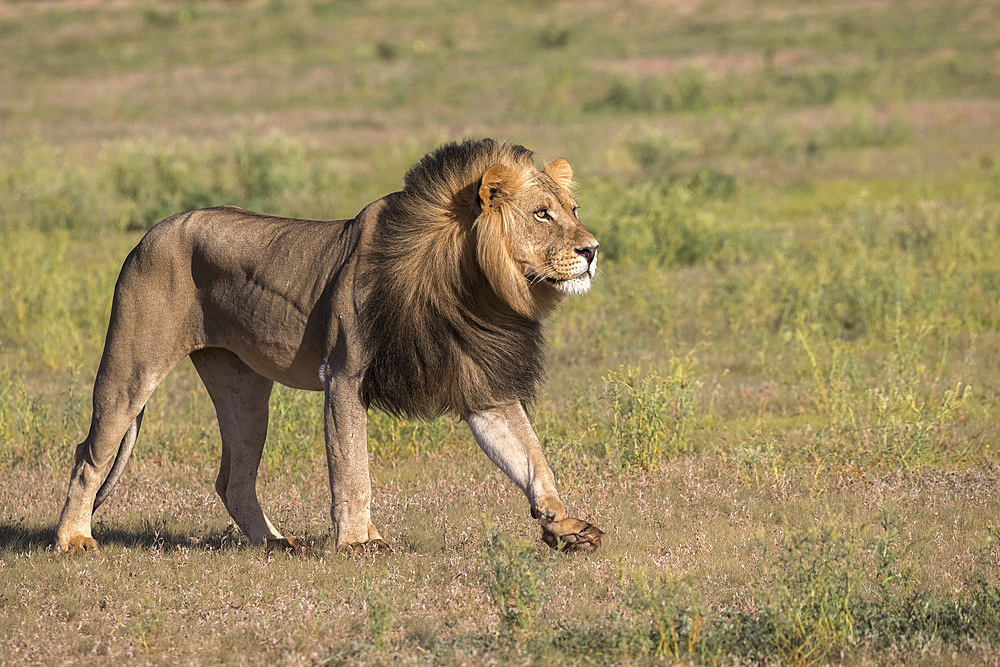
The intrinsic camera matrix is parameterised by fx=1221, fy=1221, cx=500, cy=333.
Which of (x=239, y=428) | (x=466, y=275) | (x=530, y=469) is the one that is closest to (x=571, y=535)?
(x=530, y=469)

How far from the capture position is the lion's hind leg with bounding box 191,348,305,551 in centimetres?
677

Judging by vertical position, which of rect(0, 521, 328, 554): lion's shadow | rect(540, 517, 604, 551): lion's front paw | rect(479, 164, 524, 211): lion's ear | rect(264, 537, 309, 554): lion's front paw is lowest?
rect(0, 521, 328, 554): lion's shadow

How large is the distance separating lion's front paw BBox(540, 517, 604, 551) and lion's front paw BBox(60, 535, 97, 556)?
98.3 inches

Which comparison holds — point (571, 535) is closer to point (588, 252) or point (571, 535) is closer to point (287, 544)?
point (588, 252)

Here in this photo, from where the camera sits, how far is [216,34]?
6650cm

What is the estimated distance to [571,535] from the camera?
566 centimetres

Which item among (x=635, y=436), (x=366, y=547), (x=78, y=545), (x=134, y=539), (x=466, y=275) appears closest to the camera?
(x=466, y=275)

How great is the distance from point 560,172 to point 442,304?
963mm

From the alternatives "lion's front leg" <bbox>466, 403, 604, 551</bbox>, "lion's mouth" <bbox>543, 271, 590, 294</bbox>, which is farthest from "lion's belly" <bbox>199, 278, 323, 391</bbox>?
"lion's mouth" <bbox>543, 271, 590, 294</bbox>

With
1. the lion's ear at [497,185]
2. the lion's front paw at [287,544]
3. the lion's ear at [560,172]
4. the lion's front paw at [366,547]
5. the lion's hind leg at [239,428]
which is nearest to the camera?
the lion's ear at [497,185]

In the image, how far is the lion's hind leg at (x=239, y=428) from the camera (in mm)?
6770

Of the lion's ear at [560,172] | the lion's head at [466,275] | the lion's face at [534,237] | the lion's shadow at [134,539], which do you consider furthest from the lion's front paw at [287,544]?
the lion's ear at [560,172]

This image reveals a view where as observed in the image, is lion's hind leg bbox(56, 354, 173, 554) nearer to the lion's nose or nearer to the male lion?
the male lion

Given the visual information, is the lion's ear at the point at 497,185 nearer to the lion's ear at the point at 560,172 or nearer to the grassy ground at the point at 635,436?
the lion's ear at the point at 560,172
